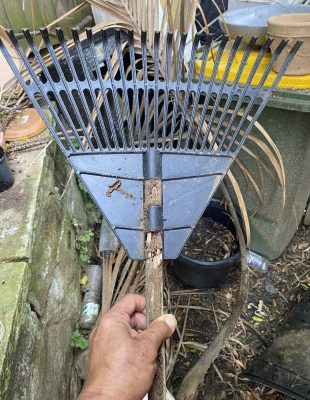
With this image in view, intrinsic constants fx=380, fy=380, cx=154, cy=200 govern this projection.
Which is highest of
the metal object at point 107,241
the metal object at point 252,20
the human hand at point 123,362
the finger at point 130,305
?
the metal object at point 252,20

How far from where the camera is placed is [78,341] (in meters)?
1.69

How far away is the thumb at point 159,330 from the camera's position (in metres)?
0.88

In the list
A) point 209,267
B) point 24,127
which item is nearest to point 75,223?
point 24,127

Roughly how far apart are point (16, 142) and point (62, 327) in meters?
0.83

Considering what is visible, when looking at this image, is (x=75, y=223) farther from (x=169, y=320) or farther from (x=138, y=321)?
(x=169, y=320)

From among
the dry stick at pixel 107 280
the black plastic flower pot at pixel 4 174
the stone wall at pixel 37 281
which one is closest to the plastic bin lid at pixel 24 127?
the stone wall at pixel 37 281

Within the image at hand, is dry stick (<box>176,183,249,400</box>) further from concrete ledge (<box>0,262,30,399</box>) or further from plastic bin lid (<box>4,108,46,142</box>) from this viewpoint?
plastic bin lid (<box>4,108,46,142</box>)

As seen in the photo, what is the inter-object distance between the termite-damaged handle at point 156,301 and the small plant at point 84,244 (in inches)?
40.3

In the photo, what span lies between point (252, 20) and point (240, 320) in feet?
5.02

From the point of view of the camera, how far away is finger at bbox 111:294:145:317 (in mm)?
1077

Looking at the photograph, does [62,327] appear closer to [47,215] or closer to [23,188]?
[47,215]

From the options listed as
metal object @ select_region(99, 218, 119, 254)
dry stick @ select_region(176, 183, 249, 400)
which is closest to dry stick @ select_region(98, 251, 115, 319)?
metal object @ select_region(99, 218, 119, 254)

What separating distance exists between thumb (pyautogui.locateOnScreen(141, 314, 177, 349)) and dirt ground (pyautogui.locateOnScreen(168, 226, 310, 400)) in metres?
1.02

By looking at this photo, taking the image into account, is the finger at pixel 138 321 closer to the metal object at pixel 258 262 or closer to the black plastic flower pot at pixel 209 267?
the black plastic flower pot at pixel 209 267
